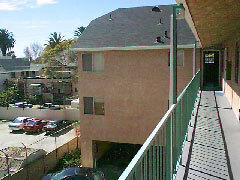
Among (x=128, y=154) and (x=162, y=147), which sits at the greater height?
(x=162, y=147)

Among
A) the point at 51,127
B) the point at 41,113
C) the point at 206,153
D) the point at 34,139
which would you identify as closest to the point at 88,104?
the point at 34,139

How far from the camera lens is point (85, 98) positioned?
15711 mm

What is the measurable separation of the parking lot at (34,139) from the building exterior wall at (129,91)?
227 inches

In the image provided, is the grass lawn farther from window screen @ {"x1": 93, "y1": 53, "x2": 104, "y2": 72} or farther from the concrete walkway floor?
the concrete walkway floor

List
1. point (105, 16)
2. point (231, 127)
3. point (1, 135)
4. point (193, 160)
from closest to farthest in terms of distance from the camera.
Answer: point (193, 160), point (231, 127), point (105, 16), point (1, 135)

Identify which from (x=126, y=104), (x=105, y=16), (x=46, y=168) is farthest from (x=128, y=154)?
(x=105, y=16)

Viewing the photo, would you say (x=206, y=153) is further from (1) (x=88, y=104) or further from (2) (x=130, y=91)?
(1) (x=88, y=104)

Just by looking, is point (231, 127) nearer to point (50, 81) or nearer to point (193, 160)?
point (193, 160)

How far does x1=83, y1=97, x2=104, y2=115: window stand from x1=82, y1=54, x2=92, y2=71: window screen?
180 cm

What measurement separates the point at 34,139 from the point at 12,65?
26.6m

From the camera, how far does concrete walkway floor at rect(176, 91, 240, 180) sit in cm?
371

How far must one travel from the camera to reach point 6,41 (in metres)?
77.1

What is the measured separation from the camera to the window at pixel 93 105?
15423 mm

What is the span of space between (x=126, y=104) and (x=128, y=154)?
3811 mm
